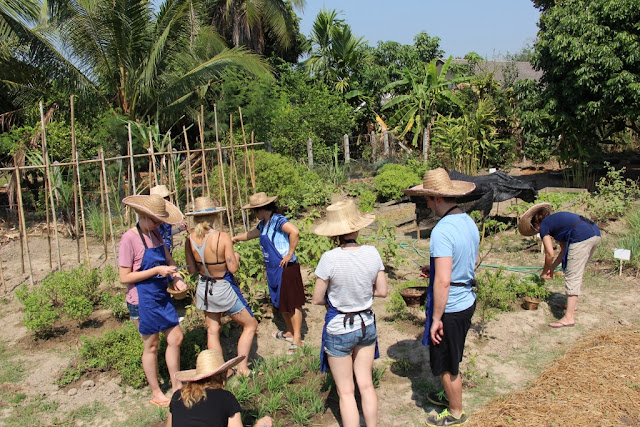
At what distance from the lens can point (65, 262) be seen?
8.14 meters

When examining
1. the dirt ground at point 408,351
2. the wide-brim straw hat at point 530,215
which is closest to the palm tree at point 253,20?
the dirt ground at point 408,351

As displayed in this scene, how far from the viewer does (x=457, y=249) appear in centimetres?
341

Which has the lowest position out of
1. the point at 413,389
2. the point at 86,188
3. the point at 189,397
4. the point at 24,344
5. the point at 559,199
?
the point at 413,389

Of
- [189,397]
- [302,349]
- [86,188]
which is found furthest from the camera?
[86,188]

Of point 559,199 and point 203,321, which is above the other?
point 559,199

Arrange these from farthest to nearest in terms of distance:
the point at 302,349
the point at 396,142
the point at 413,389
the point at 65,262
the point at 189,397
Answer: the point at 396,142, the point at 65,262, the point at 302,349, the point at 413,389, the point at 189,397

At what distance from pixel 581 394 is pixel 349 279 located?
89.8 inches

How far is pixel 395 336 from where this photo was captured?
5281mm

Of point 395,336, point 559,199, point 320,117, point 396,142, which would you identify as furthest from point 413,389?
point 396,142

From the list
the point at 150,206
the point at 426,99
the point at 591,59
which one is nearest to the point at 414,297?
the point at 150,206

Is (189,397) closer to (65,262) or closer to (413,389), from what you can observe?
(413,389)

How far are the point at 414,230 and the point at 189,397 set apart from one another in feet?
25.0

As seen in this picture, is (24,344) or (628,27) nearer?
(24,344)

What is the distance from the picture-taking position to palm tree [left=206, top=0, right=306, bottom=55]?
64.6ft
